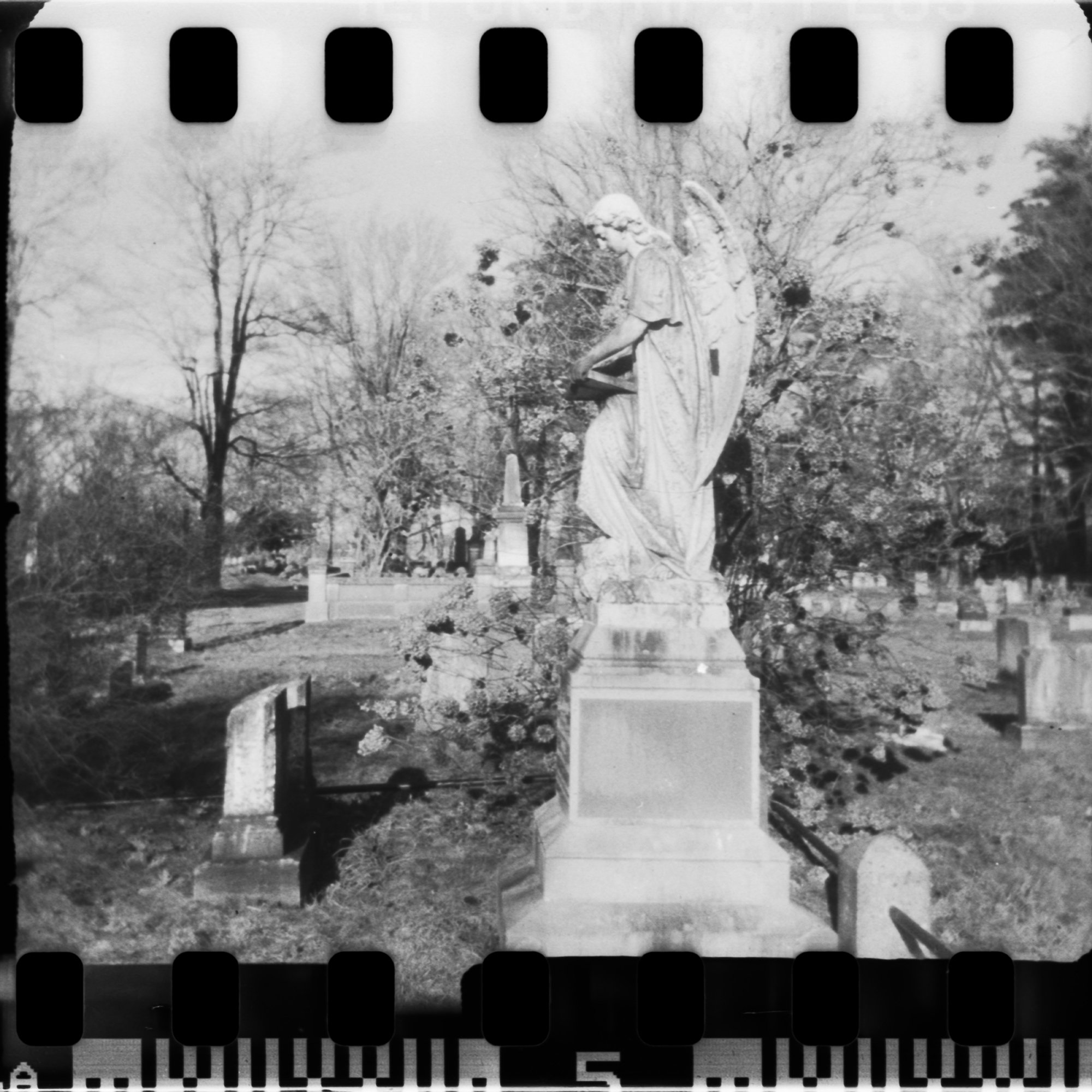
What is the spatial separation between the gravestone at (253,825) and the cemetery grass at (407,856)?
0.12m

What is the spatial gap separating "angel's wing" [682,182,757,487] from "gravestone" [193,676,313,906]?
2981mm

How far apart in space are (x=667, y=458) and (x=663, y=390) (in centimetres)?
34

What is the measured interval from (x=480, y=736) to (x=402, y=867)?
3.57 feet

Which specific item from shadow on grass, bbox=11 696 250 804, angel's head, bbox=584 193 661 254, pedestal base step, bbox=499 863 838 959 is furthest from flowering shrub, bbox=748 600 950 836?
shadow on grass, bbox=11 696 250 804

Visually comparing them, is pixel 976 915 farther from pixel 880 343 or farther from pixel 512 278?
pixel 512 278

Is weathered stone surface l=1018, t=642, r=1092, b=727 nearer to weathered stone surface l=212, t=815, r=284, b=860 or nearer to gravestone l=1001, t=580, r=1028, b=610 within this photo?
weathered stone surface l=212, t=815, r=284, b=860

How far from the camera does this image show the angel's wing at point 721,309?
5105mm

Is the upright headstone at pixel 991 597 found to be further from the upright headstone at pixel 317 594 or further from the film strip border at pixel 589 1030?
the film strip border at pixel 589 1030

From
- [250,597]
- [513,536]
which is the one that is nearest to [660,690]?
[513,536]

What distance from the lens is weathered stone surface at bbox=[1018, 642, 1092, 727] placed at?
29.6ft

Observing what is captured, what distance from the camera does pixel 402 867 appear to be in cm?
638

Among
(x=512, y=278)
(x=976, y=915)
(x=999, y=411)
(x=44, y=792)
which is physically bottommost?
(x=976, y=915)

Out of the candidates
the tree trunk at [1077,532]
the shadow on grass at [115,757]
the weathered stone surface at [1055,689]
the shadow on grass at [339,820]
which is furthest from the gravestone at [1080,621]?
the shadow on grass at [115,757]

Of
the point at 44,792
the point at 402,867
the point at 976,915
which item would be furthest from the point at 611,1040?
the point at 44,792
